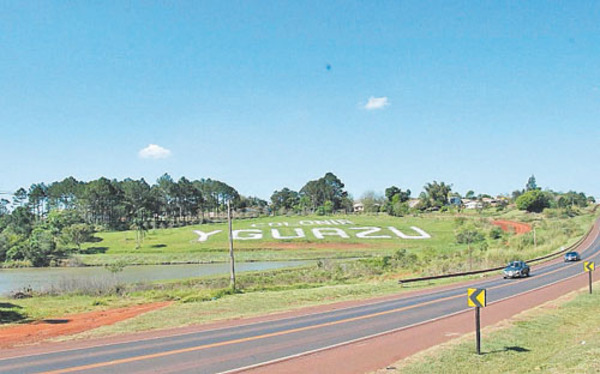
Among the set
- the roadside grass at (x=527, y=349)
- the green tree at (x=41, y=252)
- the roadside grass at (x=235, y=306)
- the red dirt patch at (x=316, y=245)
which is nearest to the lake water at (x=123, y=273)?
the green tree at (x=41, y=252)

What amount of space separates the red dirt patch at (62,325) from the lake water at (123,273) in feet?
74.7

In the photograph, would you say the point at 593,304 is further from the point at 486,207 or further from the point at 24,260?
the point at 486,207

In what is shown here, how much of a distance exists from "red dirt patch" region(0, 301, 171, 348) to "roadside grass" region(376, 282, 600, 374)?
46.6 feet

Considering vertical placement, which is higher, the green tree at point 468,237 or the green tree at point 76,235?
the green tree at point 76,235

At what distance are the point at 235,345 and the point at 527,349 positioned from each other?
9.03m

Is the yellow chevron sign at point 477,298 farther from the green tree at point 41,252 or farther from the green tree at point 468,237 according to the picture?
the green tree at point 468,237

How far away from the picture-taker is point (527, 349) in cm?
1347

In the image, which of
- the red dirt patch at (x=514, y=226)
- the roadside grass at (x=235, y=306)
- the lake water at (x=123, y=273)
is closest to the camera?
the roadside grass at (x=235, y=306)

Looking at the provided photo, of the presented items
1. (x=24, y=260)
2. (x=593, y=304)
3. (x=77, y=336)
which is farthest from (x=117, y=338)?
(x=24, y=260)

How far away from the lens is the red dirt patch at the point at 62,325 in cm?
1798

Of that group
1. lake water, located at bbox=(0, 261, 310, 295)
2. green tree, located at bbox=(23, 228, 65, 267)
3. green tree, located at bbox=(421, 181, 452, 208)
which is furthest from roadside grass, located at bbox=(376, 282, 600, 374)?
green tree, located at bbox=(421, 181, 452, 208)

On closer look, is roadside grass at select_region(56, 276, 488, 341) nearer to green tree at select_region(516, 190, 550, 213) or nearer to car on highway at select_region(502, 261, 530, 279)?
car on highway at select_region(502, 261, 530, 279)

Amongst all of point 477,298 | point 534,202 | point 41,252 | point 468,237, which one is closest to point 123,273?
point 41,252

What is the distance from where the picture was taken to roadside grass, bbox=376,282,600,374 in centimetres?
1089
